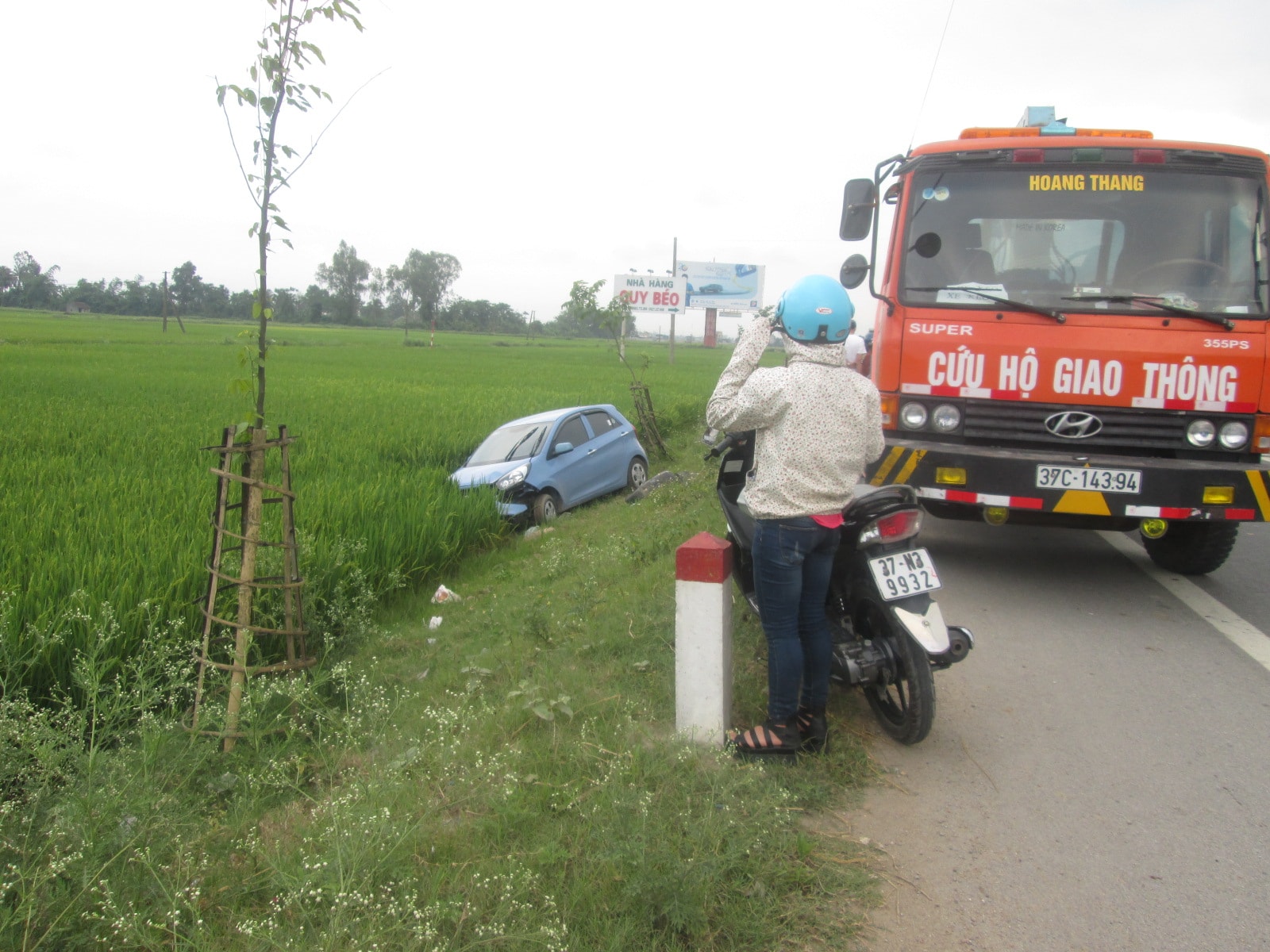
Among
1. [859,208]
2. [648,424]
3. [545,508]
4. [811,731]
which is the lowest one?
[545,508]

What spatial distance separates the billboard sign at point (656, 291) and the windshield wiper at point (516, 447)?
31.0m

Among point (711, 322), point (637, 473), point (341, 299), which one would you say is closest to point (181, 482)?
point (637, 473)

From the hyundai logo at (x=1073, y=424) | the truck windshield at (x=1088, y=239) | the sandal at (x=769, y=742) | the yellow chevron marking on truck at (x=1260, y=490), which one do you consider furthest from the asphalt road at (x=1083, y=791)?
the truck windshield at (x=1088, y=239)

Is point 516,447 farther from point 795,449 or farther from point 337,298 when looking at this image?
point 337,298

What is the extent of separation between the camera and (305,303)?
8969 centimetres

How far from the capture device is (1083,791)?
10.9 ft

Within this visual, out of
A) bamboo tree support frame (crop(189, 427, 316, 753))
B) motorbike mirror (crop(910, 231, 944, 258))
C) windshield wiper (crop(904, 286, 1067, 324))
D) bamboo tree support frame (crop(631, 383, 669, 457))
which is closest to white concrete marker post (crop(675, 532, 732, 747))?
bamboo tree support frame (crop(189, 427, 316, 753))

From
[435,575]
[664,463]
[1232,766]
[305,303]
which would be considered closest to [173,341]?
[664,463]

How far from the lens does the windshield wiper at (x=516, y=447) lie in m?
10.6

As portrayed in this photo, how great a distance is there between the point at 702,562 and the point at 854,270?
10.8ft

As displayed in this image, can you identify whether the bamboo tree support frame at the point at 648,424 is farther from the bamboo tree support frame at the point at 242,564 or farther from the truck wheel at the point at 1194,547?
the bamboo tree support frame at the point at 242,564

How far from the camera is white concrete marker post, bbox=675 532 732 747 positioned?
3320 millimetres

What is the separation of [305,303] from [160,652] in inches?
3658

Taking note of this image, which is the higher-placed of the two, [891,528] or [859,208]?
[859,208]
